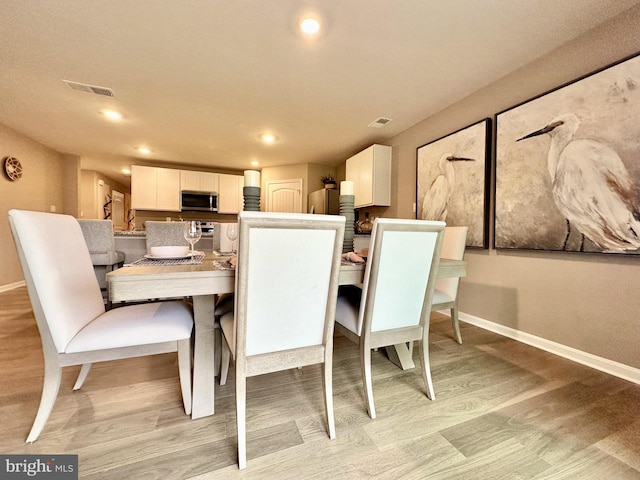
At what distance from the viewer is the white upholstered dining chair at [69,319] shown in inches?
38.3

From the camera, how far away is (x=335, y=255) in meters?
1.06

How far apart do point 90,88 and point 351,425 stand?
3.70 metres

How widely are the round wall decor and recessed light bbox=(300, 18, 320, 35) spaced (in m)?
4.53

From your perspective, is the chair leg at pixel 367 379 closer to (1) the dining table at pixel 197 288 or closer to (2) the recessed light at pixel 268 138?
(1) the dining table at pixel 197 288

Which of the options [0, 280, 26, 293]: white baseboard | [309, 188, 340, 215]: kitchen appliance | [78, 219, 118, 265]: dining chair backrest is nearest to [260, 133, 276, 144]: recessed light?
[309, 188, 340, 215]: kitchen appliance

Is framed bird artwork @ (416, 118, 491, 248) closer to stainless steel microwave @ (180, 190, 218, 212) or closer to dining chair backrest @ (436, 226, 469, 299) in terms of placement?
dining chair backrest @ (436, 226, 469, 299)

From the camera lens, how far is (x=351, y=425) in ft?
3.88

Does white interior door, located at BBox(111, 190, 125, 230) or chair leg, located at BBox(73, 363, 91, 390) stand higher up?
white interior door, located at BBox(111, 190, 125, 230)

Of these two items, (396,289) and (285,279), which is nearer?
(285,279)

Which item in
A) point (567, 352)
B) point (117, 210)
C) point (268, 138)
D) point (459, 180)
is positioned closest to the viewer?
point (567, 352)

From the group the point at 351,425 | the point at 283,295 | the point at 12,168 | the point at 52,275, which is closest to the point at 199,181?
the point at 12,168

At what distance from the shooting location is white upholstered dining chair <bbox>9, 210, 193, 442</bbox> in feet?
3.19

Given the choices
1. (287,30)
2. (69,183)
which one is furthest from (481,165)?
(69,183)

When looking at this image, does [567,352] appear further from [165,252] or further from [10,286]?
[10,286]
